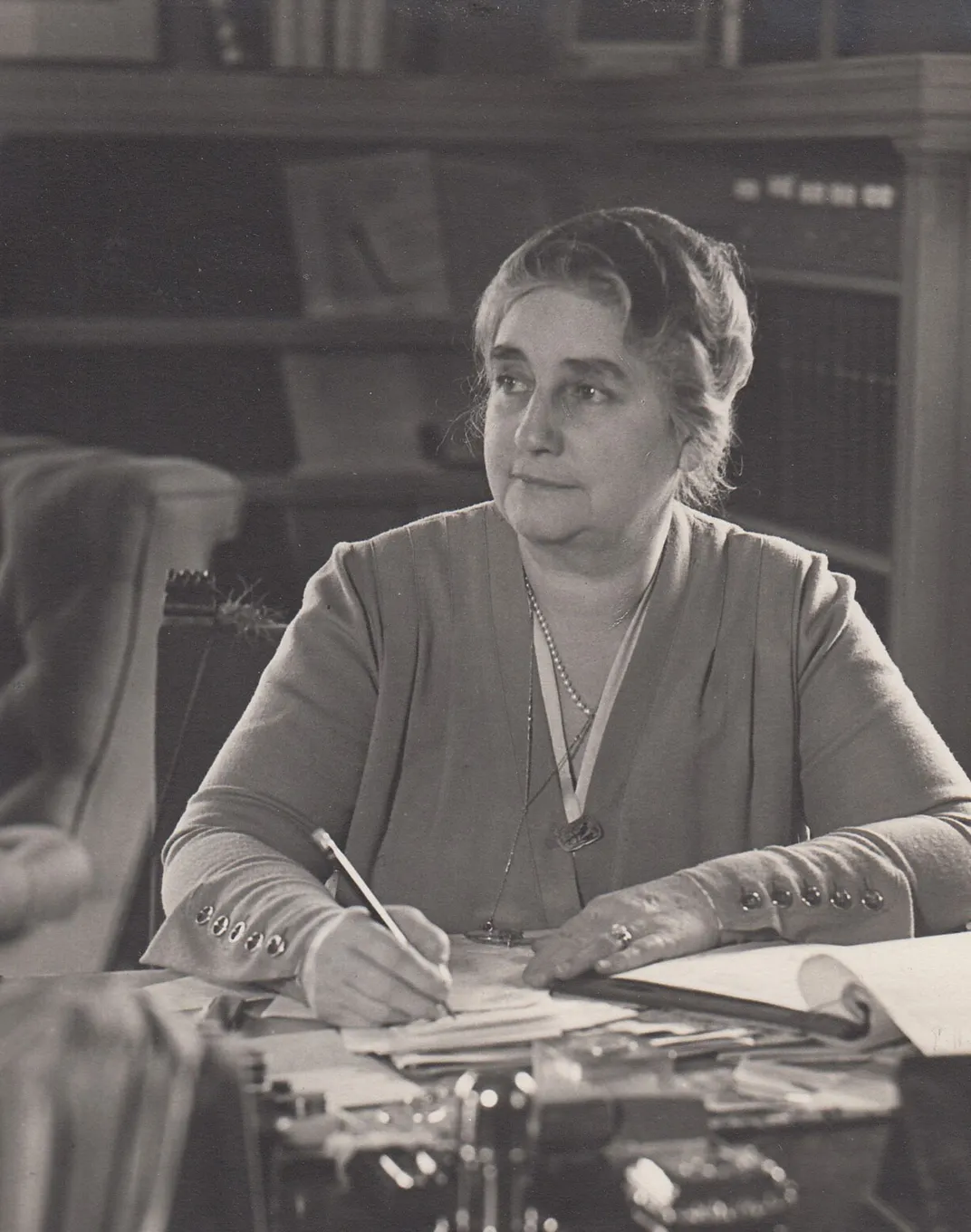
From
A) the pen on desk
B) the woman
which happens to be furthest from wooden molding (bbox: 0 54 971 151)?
Result: the pen on desk

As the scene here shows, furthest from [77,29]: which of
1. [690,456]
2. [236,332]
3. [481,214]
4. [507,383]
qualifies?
[690,456]

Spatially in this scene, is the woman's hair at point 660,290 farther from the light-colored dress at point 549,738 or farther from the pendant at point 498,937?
the pendant at point 498,937

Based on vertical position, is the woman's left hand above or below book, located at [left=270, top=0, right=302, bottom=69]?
below

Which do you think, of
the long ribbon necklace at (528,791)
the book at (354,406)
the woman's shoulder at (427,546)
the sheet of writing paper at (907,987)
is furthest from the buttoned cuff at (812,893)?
the book at (354,406)

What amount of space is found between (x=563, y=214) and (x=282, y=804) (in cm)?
66

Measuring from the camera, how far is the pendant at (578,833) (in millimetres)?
1562

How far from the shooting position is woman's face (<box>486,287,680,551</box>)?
149 cm

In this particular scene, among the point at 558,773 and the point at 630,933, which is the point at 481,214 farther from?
the point at 630,933

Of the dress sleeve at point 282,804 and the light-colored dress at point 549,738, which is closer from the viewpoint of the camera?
the dress sleeve at point 282,804

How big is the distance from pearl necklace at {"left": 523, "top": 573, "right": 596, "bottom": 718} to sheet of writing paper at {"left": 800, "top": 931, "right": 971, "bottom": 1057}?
0.43 m

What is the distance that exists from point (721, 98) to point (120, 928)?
108 centimetres

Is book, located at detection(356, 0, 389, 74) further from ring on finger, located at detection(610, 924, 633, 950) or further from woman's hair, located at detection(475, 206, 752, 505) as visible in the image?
ring on finger, located at detection(610, 924, 633, 950)

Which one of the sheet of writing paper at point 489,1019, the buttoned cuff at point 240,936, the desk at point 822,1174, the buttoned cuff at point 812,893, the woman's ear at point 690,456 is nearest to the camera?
the desk at point 822,1174

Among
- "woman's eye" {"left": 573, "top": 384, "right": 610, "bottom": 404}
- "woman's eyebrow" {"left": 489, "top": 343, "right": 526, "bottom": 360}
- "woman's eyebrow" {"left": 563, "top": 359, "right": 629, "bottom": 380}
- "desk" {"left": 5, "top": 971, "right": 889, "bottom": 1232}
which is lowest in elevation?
"desk" {"left": 5, "top": 971, "right": 889, "bottom": 1232}
